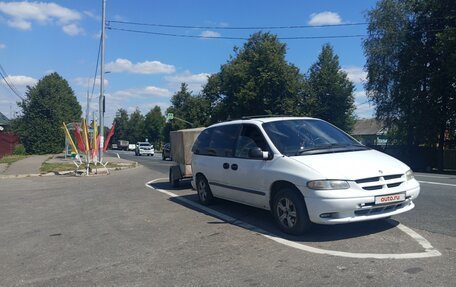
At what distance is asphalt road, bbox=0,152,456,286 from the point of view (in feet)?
16.0

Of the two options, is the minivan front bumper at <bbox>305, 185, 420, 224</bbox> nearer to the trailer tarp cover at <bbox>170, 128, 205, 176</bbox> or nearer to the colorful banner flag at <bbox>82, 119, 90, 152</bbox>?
the trailer tarp cover at <bbox>170, 128, 205, 176</bbox>

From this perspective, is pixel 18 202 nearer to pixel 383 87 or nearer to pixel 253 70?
pixel 383 87

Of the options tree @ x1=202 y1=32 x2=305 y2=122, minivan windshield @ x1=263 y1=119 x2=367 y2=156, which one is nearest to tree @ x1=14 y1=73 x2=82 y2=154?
tree @ x1=202 y1=32 x2=305 y2=122

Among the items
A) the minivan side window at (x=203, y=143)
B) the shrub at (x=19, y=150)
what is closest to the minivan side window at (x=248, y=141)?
the minivan side window at (x=203, y=143)

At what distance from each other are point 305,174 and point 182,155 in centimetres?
687

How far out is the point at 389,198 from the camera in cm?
610

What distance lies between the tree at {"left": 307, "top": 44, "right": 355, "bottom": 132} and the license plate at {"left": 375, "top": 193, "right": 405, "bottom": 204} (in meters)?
43.1

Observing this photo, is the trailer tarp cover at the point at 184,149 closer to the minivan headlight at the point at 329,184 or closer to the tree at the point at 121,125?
the minivan headlight at the point at 329,184

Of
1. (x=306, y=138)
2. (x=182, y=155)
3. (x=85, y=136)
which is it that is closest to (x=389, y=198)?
(x=306, y=138)

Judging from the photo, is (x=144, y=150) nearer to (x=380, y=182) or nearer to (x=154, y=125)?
(x=154, y=125)

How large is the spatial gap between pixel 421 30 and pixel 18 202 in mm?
28503

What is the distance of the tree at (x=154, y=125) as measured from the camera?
111 meters

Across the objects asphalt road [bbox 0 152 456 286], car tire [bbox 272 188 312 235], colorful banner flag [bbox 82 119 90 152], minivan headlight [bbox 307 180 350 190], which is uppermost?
colorful banner flag [bbox 82 119 90 152]

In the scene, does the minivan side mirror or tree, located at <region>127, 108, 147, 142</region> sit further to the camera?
tree, located at <region>127, 108, 147, 142</region>
